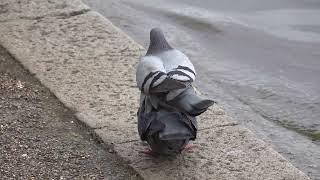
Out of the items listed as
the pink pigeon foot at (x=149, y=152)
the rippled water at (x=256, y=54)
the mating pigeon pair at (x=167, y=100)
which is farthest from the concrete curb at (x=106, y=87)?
the rippled water at (x=256, y=54)

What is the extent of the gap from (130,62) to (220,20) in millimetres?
2661

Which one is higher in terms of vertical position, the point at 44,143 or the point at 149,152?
the point at 149,152

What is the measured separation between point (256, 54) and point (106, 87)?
91.2 inches

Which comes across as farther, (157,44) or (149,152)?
(149,152)

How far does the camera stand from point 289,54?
704cm

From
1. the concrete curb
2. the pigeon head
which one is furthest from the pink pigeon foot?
the pigeon head

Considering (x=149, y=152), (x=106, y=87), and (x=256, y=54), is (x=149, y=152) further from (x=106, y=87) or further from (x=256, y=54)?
(x=256, y=54)

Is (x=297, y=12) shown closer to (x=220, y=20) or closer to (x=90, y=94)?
(x=220, y=20)

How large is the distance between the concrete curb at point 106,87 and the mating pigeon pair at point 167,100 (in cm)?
27

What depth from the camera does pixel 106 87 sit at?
5.21 metres

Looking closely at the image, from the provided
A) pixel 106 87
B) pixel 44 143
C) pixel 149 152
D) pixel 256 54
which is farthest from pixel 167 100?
pixel 256 54

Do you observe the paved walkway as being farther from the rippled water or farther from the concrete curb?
the rippled water

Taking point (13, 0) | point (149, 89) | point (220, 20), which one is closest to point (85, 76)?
point (149, 89)

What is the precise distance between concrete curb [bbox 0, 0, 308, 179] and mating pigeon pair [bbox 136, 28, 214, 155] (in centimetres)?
27
